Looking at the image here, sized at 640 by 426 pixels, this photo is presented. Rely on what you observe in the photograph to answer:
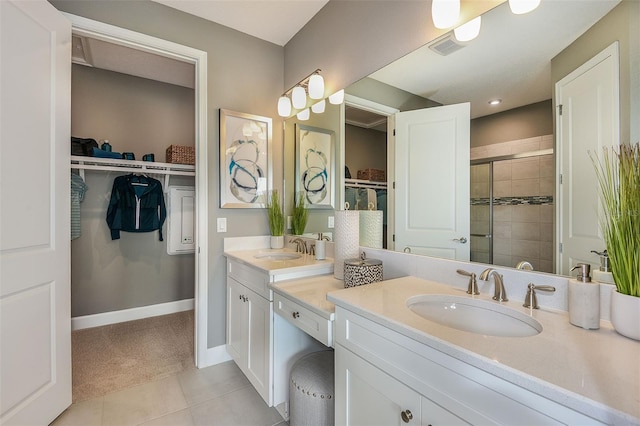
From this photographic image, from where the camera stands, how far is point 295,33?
8.04 feet

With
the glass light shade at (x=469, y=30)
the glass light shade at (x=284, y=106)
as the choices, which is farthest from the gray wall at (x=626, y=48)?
the glass light shade at (x=284, y=106)

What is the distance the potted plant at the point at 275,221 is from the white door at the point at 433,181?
46.6 inches

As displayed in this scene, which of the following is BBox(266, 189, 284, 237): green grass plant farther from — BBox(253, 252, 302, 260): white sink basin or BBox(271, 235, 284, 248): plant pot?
BBox(253, 252, 302, 260): white sink basin

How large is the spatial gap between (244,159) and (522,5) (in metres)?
1.97

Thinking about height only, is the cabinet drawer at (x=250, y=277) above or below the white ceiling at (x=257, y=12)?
below

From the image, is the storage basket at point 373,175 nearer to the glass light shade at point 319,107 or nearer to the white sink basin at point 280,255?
the glass light shade at point 319,107

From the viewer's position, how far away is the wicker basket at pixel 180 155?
3.19 m

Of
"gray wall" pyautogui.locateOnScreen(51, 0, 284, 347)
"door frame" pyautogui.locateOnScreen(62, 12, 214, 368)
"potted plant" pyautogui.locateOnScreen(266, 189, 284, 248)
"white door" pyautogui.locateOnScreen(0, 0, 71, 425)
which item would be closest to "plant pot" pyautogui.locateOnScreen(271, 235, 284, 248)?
"potted plant" pyautogui.locateOnScreen(266, 189, 284, 248)

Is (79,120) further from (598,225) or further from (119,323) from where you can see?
(598,225)

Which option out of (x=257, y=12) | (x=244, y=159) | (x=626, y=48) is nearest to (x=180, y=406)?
(x=244, y=159)

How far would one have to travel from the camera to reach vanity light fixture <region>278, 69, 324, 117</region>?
212cm

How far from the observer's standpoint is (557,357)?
2.23 feet

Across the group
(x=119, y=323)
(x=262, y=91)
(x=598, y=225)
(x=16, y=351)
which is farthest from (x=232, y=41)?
(x=119, y=323)

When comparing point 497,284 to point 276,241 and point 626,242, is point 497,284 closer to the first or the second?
point 626,242
